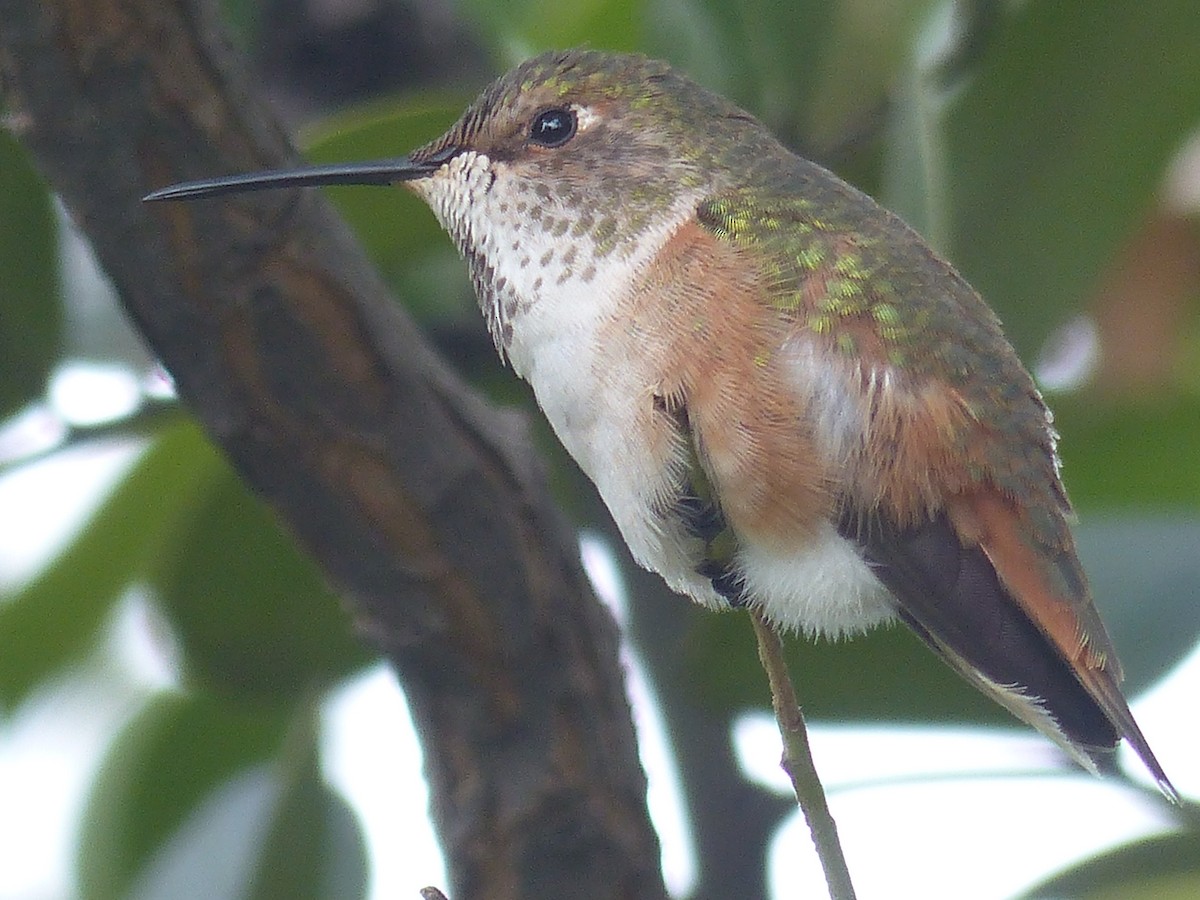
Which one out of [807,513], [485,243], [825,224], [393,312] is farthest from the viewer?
[393,312]

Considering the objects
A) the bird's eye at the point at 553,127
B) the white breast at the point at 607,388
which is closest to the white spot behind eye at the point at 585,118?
the bird's eye at the point at 553,127

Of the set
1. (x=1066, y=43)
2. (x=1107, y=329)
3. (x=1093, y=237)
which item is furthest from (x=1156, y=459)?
(x=1107, y=329)

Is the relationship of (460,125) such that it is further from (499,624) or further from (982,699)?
(982,699)

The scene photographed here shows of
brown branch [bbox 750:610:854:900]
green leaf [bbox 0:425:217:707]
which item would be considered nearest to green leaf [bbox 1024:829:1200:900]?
brown branch [bbox 750:610:854:900]

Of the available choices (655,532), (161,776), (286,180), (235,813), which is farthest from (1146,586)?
(161,776)

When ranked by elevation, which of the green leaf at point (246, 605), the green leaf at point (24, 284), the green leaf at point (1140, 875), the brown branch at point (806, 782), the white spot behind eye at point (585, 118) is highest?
the green leaf at point (24, 284)

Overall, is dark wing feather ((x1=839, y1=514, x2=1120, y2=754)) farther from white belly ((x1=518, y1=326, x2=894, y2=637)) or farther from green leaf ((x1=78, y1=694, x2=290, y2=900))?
green leaf ((x1=78, y1=694, x2=290, y2=900))

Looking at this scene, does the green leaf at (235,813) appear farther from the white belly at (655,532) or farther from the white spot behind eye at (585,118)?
the white spot behind eye at (585,118)
